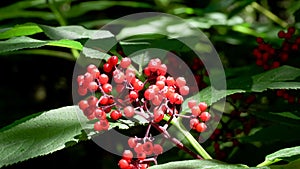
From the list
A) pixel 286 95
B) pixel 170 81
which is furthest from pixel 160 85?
pixel 286 95

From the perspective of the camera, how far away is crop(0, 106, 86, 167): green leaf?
1.07m

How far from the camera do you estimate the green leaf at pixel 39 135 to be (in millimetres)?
1069

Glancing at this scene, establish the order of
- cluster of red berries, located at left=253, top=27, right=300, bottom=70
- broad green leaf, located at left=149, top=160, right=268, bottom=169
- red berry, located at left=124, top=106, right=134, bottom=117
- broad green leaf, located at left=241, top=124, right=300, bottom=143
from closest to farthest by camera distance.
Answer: broad green leaf, located at left=149, top=160, right=268, bottom=169 < red berry, located at left=124, top=106, right=134, bottom=117 < broad green leaf, located at left=241, top=124, right=300, bottom=143 < cluster of red berries, located at left=253, top=27, right=300, bottom=70

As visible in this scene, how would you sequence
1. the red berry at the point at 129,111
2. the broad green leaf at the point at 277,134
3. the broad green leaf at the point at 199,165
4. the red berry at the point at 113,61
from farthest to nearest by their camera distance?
1. the broad green leaf at the point at 277,134
2. the red berry at the point at 113,61
3. the red berry at the point at 129,111
4. the broad green leaf at the point at 199,165

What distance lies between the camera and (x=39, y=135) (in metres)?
1.15

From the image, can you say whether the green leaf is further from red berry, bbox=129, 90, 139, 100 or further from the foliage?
red berry, bbox=129, 90, 139, 100

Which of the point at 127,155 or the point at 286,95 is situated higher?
the point at 286,95

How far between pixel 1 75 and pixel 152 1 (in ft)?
4.21

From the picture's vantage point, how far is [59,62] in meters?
3.70

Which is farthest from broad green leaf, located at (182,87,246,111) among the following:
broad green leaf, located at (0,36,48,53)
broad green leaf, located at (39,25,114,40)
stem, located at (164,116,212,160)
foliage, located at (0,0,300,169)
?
broad green leaf, located at (0,36,48,53)

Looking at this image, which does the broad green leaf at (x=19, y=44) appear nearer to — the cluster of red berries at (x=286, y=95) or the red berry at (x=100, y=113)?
the red berry at (x=100, y=113)

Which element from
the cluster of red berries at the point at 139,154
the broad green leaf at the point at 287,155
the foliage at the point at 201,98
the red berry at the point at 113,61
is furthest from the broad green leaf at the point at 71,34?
the broad green leaf at the point at 287,155

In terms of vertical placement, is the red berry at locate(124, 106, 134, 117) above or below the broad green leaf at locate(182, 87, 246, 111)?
below

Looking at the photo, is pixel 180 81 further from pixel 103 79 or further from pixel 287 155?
pixel 287 155
